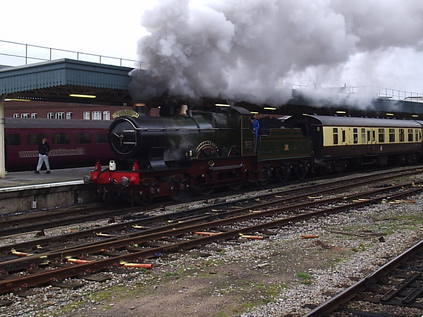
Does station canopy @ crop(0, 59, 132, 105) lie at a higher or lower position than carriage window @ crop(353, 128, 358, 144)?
higher

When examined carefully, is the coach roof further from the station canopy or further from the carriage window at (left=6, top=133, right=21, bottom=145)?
the carriage window at (left=6, top=133, right=21, bottom=145)

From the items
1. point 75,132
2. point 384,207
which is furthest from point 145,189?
point 75,132

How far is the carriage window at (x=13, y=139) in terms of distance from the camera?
60.4 ft

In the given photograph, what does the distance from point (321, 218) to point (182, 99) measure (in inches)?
228

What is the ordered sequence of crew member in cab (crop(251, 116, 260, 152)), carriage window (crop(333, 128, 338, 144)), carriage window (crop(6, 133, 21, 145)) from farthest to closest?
carriage window (crop(333, 128, 338, 144)) → carriage window (crop(6, 133, 21, 145)) → crew member in cab (crop(251, 116, 260, 152))

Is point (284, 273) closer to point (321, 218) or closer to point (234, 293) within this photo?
point (234, 293)

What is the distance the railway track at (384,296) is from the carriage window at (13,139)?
628 inches

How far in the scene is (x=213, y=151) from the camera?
13648 mm

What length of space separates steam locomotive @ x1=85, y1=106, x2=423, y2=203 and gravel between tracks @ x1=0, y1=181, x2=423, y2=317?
4.57 m

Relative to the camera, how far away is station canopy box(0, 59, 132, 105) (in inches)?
543

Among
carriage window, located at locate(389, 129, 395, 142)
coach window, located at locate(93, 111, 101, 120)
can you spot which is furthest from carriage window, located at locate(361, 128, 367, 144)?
coach window, located at locate(93, 111, 101, 120)

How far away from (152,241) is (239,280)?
2.50 m

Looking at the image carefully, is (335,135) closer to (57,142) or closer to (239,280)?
(57,142)

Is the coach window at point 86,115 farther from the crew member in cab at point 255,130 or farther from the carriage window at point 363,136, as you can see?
the crew member in cab at point 255,130
